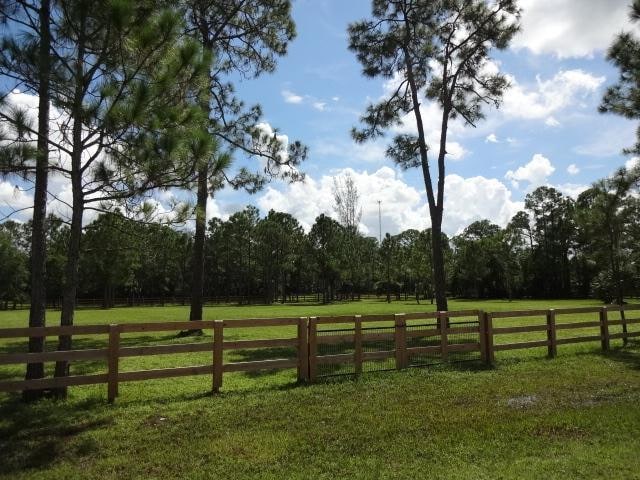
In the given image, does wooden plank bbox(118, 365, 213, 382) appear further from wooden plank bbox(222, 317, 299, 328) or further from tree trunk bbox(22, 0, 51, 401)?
tree trunk bbox(22, 0, 51, 401)

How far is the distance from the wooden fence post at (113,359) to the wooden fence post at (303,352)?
3012 mm

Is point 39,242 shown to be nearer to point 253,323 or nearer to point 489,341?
point 253,323

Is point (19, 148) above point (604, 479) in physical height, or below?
above

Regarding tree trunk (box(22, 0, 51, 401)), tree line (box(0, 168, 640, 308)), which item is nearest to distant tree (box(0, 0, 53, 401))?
tree trunk (box(22, 0, 51, 401))

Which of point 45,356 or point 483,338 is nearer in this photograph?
point 45,356

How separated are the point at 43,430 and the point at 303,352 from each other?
4190 millimetres

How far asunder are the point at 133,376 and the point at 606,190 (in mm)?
15665

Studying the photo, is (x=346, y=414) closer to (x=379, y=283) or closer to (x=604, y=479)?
(x=604, y=479)

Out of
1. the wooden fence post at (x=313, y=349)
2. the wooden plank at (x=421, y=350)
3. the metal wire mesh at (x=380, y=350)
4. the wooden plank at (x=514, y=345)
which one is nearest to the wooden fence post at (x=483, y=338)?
the metal wire mesh at (x=380, y=350)

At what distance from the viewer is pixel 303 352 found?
9023 millimetres

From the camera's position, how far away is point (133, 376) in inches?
299

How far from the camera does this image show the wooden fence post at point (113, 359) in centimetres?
743

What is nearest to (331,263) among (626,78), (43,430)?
(626,78)

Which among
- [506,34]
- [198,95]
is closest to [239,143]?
[198,95]
